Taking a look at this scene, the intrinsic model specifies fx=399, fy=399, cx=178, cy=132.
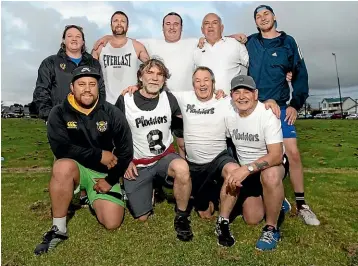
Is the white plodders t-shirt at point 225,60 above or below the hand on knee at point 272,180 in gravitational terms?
above

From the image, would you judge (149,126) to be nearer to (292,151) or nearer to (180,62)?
(180,62)

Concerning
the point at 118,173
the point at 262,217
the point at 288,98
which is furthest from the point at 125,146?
the point at 288,98

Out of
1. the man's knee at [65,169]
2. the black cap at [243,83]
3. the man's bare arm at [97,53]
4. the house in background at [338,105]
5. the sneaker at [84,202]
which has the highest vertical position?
the man's bare arm at [97,53]

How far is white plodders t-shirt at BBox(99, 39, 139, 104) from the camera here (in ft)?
27.4

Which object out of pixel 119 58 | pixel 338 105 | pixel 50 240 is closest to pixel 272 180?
pixel 50 240

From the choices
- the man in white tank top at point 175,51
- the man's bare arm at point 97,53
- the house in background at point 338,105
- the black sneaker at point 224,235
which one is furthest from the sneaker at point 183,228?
the house in background at point 338,105

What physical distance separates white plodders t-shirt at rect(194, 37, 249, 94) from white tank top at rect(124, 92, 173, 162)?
A: 1.31m

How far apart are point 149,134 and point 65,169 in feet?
5.13

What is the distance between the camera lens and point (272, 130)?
243 inches

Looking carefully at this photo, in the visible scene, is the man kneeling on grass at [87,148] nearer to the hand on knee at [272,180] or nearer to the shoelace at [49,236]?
the shoelace at [49,236]

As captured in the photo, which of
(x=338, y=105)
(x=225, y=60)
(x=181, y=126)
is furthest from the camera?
(x=338, y=105)

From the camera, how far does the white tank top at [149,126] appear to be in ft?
22.9

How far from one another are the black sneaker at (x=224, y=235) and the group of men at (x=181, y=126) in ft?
0.05

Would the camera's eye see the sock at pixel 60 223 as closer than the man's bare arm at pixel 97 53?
Yes
